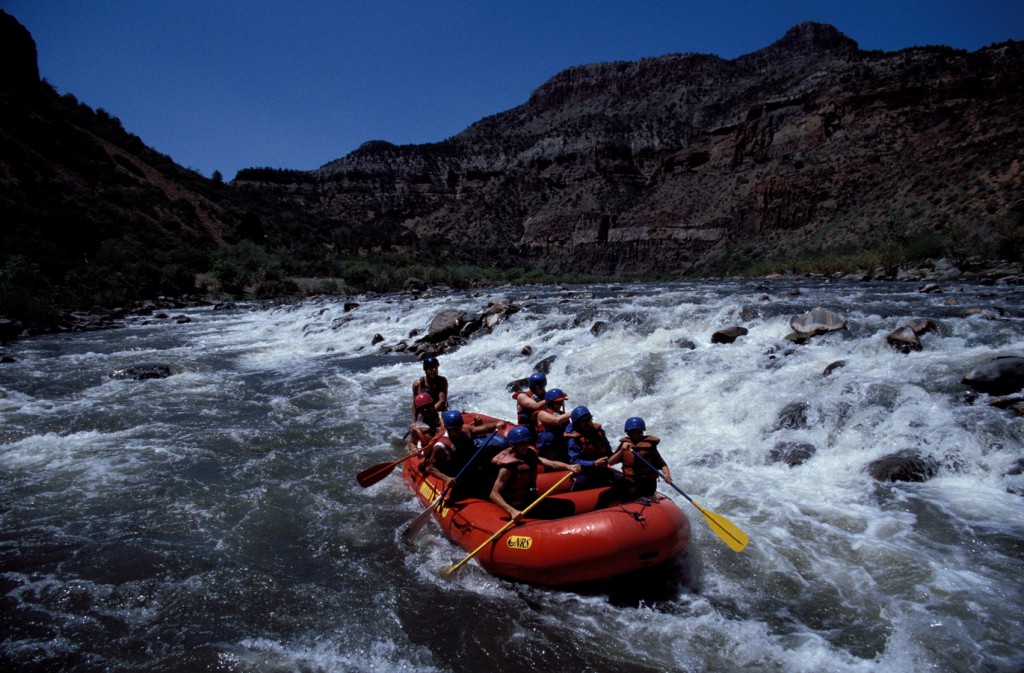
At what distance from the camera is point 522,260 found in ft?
224

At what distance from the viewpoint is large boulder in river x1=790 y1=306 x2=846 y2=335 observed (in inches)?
361

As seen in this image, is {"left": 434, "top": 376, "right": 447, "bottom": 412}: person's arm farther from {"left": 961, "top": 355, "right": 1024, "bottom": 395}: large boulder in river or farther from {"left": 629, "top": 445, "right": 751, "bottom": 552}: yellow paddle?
{"left": 961, "top": 355, "right": 1024, "bottom": 395}: large boulder in river

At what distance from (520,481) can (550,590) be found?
86cm

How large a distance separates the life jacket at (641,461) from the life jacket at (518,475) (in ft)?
2.59

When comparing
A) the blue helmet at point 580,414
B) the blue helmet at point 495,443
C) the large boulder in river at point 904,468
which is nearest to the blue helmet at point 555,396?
the blue helmet at point 580,414

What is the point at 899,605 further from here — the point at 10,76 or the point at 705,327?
the point at 10,76

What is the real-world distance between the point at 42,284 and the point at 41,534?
20.9 meters

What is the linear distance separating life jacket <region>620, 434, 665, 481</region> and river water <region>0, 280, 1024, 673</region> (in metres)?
0.73

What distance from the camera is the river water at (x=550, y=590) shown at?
11.1 feet

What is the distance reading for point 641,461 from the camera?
443 centimetres

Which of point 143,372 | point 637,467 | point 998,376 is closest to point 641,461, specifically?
point 637,467

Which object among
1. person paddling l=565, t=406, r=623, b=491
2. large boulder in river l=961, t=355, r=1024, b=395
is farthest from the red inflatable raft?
large boulder in river l=961, t=355, r=1024, b=395

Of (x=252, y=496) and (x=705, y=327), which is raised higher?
(x=705, y=327)

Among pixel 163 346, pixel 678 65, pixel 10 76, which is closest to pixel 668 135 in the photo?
pixel 678 65
